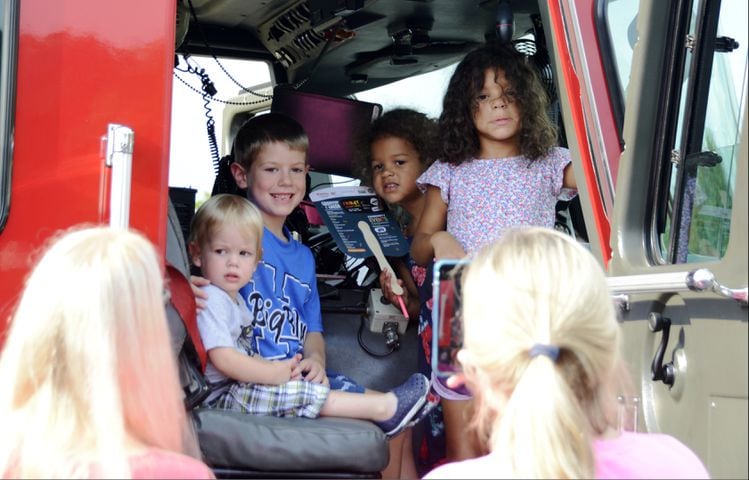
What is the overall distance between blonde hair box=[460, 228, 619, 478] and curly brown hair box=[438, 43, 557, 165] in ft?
5.60

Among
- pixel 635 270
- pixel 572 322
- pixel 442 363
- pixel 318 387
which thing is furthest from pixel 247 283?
pixel 572 322

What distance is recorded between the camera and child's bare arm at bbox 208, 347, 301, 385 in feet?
9.62

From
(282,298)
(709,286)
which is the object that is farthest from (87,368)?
(282,298)

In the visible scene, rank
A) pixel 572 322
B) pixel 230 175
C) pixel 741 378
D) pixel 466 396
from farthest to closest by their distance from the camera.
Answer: pixel 230 175 < pixel 466 396 < pixel 741 378 < pixel 572 322

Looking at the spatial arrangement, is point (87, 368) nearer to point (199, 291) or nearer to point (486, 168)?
point (199, 291)

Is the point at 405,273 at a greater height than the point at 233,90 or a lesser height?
lesser

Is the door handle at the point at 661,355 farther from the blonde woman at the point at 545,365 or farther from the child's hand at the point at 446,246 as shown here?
the child's hand at the point at 446,246

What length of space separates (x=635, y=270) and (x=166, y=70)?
49.1 inches

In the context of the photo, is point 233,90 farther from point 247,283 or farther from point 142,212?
point 142,212

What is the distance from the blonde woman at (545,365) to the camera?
1.59 metres

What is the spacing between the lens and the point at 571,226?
3.88 metres

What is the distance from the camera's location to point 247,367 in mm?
2963

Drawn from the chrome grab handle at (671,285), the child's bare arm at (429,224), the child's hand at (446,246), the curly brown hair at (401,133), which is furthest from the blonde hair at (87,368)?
the curly brown hair at (401,133)

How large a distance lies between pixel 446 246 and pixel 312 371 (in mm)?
560
